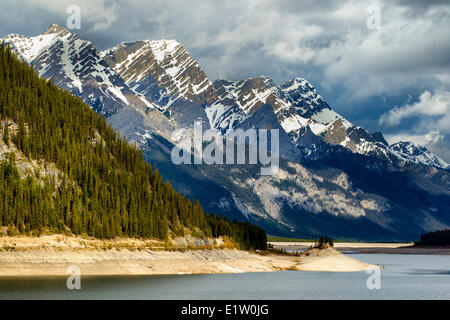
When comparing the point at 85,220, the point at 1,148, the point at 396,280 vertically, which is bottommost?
the point at 396,280

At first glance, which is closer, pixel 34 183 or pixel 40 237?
pixel 40 237

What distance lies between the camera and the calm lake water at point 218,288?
135 m

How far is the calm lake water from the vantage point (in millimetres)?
135000

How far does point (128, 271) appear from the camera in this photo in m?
183

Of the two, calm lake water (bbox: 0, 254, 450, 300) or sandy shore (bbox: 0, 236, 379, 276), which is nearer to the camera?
calm lake water (bbox: 0, 254, 450, 300)

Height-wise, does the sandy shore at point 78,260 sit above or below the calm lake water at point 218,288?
above

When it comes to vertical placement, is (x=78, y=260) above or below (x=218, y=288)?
above

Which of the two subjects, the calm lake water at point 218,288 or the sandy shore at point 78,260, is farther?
the sandy shore at point 78,260

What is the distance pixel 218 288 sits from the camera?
155 m
